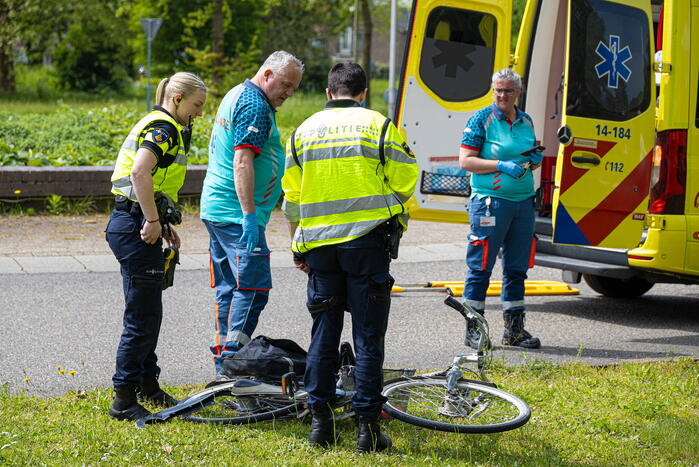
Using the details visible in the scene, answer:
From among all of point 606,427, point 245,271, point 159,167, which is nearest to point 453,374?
point 606,427

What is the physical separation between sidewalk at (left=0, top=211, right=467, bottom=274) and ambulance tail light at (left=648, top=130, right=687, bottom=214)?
3.35 metres

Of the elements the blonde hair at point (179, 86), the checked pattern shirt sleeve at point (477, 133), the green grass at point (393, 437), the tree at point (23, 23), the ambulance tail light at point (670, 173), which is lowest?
the green grass at point (393, 437)

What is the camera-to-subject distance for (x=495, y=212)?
6383 millimetres

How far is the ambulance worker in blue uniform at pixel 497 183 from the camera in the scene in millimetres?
6344

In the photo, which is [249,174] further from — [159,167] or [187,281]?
[187,281]

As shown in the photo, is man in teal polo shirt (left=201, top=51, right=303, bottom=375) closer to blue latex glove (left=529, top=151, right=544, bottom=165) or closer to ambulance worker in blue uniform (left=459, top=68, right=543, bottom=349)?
ambulance worker in blue uniform (left=459, top=68, right=543, bottom=349)

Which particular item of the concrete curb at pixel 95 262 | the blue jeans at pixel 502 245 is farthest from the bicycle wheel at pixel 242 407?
the concrete curb at pixel 95 262

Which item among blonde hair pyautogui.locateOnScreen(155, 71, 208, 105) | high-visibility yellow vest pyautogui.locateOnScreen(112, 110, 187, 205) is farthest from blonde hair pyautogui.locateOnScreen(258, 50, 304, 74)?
high-visibility yellow vest pyautogui.locateOnScreen(112, 110, 187, 205)

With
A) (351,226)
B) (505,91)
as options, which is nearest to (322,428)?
(351,226)

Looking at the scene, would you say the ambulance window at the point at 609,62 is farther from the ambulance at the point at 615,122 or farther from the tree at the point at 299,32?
the tree at the point at 299,32

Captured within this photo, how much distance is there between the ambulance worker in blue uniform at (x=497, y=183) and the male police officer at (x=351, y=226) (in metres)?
2.13

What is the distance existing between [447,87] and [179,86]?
3.20 metres

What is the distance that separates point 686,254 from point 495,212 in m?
1.54

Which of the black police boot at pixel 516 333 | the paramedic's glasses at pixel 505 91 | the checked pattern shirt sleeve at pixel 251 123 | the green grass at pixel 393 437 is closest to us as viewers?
Result: the green grass at pixel 393 437
